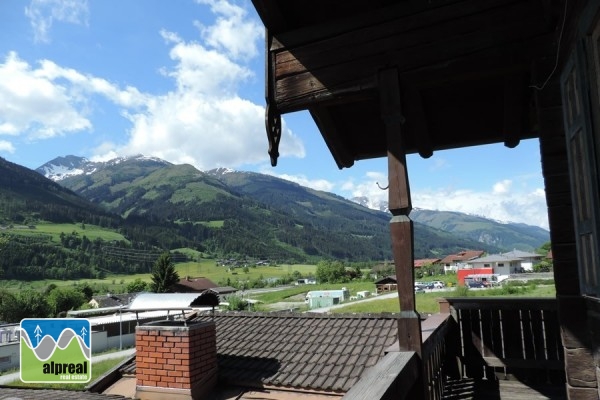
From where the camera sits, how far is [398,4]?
3.02 meters

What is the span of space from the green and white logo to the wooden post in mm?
10099

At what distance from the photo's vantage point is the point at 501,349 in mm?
5156

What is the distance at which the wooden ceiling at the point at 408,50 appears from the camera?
2672 mm

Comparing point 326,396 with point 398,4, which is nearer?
point 398,4

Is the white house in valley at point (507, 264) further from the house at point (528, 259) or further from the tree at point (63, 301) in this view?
the tree at point (63, 301)

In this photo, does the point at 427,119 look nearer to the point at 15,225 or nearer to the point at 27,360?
the point at 27,360

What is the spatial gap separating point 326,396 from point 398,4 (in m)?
4.38

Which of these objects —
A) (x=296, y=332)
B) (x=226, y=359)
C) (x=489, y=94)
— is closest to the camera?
(x=489, y=94)

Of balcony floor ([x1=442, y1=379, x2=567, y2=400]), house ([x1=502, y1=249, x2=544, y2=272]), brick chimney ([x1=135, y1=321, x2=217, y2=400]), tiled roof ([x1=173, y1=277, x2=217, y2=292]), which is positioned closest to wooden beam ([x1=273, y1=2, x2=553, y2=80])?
balcony floor ([x1=442, y1=379, x2=567, y2=400])

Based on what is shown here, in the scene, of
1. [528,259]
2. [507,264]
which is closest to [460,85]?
Answer: [507,264]

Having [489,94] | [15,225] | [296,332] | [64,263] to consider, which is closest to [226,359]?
[296,332]

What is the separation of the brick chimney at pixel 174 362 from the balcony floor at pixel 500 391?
2.95m

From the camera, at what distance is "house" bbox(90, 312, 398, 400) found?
5500 mm

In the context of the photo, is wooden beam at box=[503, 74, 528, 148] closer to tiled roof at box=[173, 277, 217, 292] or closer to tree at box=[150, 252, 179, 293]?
tree at box=[150, 252, 179, 293]
